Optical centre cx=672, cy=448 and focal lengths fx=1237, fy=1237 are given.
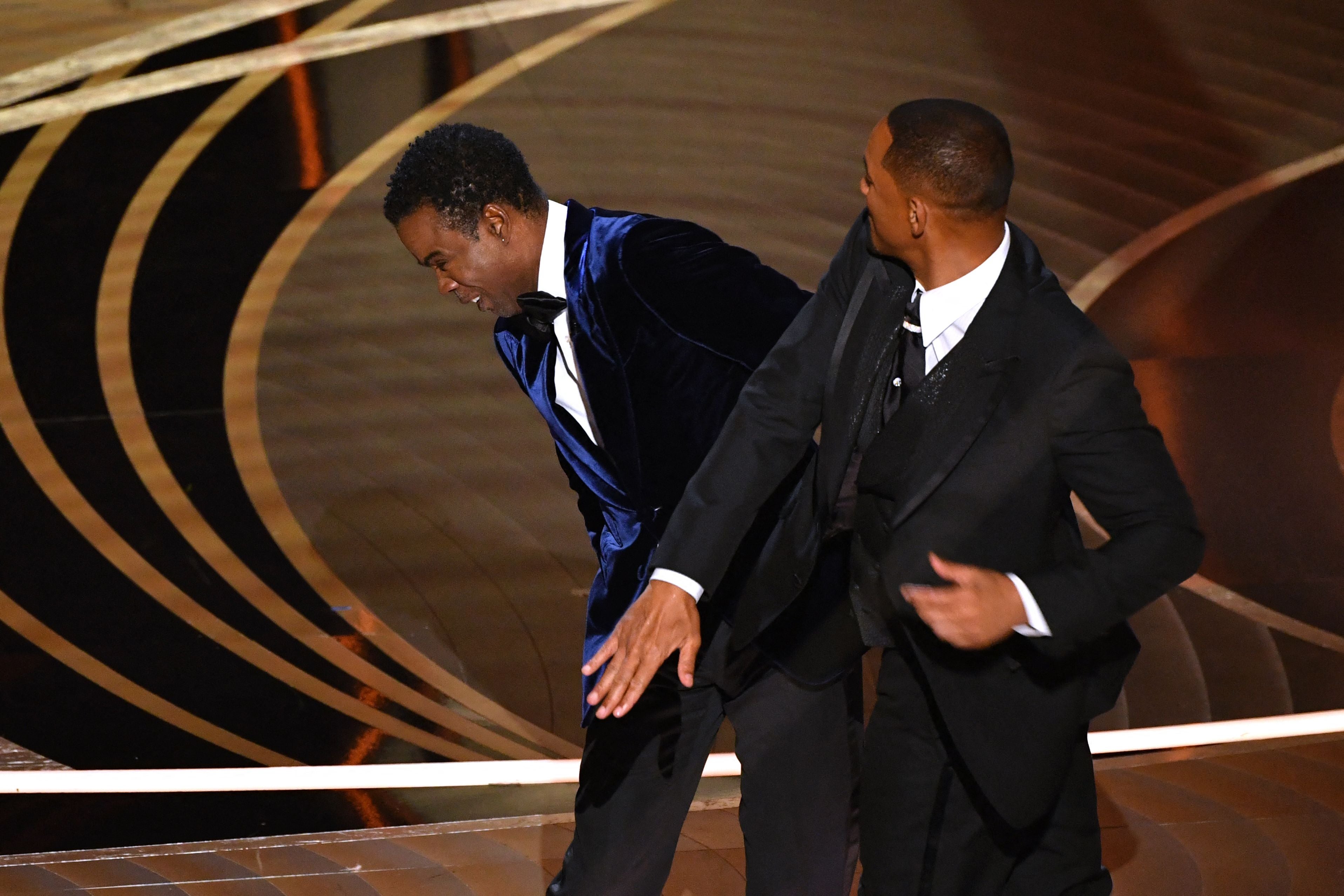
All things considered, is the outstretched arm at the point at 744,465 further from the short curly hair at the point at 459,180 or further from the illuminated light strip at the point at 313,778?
the illuminated light strip at the point at 313,778

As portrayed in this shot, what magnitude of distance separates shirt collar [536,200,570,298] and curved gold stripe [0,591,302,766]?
5.41 ft

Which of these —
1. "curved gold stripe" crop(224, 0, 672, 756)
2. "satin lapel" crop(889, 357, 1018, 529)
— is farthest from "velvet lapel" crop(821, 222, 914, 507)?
"curved gold stripe" crop(224, 0, 672, 756)

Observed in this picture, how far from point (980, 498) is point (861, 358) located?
250 mm

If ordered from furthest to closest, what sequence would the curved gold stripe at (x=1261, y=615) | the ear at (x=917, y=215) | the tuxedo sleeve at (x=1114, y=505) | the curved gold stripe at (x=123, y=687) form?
the curved gold stripe at (x=1261, y=615)
the curved gold stripe at (x=123, y=687)
the ear at (x=917, y=215)
the tuxedo sleeve at (x=1114, y=505)

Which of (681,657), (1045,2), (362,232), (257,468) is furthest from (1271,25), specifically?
(681,657)

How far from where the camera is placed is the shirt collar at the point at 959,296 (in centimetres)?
151

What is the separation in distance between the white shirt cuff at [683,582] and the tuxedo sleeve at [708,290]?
1.09 feet

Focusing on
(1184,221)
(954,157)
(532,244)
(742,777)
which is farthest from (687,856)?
(1184,221)

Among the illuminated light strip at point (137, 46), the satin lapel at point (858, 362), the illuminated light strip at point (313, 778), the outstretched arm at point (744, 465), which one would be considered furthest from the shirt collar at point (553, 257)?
the illuminated light strip at point (137, 46)

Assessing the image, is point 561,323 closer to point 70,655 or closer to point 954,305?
point 954,305

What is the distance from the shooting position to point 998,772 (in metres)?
1.56

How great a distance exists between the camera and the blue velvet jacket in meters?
1.76

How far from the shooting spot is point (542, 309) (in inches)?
70.6

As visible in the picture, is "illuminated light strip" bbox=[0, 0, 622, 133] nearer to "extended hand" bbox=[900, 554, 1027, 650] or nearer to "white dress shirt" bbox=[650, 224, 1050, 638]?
"white dress shirt" bbox=[650, 224, 1050, 638]
